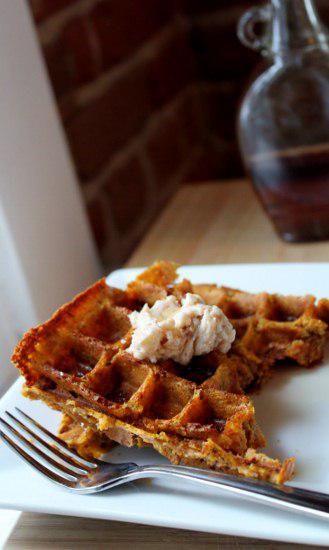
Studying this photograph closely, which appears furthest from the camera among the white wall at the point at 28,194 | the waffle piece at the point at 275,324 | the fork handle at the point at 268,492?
the white wall at the point at 28,194

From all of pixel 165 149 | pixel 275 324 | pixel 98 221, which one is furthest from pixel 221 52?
pixel 275 324

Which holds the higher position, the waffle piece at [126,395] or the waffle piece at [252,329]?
the waffle piece at [126,395]

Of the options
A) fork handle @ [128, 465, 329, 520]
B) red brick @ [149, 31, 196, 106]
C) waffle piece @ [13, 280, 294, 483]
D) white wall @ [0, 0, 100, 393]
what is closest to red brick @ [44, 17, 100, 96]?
white wall @ [0, 0, 100, 393]

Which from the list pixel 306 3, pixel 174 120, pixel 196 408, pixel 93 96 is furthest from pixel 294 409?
pixel 174 120

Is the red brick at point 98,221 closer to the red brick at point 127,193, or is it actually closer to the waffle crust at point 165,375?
the red brick at point 127,193

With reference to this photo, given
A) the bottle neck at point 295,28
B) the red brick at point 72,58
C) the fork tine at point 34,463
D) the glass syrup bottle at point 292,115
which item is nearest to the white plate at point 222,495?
the fork tine at point 34,463

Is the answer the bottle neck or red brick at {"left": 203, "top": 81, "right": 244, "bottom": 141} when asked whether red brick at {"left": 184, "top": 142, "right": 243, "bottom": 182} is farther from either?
the bottle neck

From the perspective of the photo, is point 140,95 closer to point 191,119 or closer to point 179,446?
point 191,119
